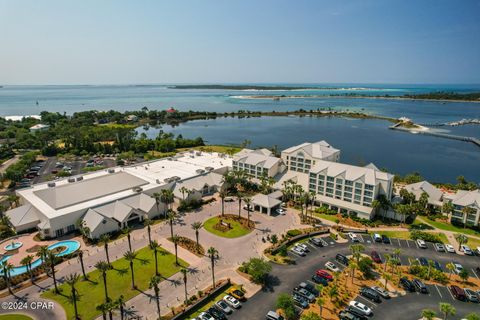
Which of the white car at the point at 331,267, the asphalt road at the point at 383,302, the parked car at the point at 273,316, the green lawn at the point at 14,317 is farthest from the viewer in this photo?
the white car at the point at 331,267

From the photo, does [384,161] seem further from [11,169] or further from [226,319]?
[11,169]

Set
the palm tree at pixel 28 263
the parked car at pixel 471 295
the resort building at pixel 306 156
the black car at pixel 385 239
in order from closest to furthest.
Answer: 1. the parked car at pixel 471 295
2. the palm tree at pixel 28 263
3. the black car at pixel 385 239
4. the resort building at pixel 306 156

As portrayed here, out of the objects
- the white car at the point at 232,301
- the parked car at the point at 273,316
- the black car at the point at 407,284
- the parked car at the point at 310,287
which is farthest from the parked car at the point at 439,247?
the white car at the point at 232,301

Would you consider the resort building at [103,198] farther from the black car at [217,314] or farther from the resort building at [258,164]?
the black car at [217,314]

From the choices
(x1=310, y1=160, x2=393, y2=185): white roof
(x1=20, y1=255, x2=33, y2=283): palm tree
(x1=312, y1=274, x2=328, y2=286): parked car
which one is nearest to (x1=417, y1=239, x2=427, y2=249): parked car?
(x1=310, y1=160, x2=393, y2=185): white roof

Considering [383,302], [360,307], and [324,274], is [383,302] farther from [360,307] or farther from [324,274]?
[324,274]

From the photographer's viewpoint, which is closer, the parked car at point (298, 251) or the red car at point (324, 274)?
the red car at point (324, 274)

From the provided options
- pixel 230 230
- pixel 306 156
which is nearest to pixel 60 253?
pixel 230 230
